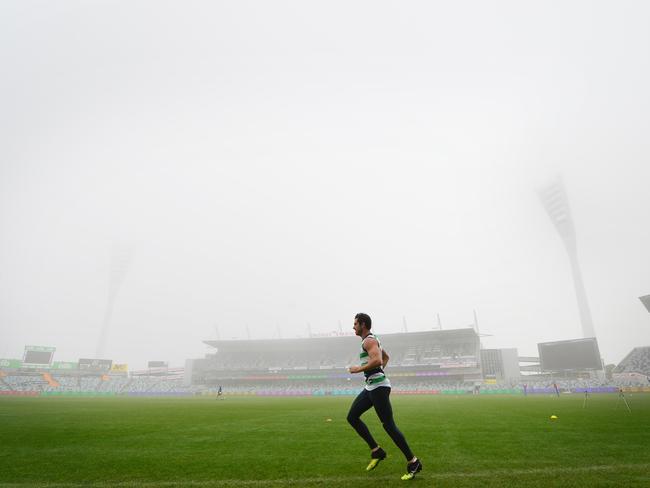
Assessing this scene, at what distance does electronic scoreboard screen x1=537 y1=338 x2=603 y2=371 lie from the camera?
52500 mm

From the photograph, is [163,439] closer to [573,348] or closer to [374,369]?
[374,369]

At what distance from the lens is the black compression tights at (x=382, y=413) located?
4816 millimetres

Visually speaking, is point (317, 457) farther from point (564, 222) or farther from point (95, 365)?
point (564, 222)

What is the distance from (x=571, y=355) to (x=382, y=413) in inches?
2479

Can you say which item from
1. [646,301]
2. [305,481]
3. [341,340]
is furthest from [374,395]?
[341,340]

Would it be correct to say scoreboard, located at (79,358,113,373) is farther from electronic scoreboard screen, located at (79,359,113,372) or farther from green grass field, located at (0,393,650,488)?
green grass field, located at (0,393,650,488)

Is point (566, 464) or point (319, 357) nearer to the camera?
point (566, 464)

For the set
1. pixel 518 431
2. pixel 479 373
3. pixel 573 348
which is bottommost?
pixel 479 373

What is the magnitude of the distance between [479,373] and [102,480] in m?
74.4

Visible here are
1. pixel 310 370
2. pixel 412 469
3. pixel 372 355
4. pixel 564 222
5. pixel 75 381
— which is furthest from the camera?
pixel 564 222

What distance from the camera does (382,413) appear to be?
5.11m

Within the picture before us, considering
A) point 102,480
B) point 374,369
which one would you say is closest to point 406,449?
point 374,369

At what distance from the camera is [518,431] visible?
9.26m

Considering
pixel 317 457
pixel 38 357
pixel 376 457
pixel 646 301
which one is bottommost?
pixel 646 301
